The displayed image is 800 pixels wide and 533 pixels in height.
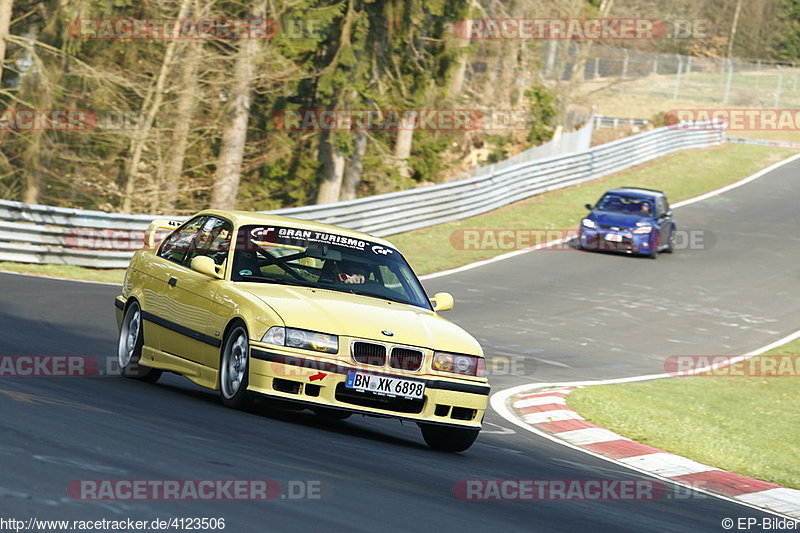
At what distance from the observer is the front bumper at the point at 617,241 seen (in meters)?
27.3

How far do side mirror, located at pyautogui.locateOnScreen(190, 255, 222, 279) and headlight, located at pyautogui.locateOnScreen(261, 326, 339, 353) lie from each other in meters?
1.07

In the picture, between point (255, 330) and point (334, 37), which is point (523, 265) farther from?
point (255, 330)

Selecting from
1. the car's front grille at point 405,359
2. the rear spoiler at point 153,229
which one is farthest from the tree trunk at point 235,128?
the car's front grille at point 405,359

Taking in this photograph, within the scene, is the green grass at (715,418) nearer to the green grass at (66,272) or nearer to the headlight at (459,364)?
the headlight at (459,364)

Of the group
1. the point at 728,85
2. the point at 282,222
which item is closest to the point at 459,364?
the point at 282,222

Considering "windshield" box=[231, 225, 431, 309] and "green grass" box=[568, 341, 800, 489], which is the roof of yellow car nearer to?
"windshield" box=[231, 225, 431, 309]

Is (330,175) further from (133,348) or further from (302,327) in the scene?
(302,327)

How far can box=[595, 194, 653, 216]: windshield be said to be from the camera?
27875 mm

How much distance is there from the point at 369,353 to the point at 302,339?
47 centimetres

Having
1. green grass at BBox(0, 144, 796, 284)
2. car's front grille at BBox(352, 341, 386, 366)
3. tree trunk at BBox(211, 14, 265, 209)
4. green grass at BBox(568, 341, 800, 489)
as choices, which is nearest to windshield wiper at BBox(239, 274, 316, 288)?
car's front grille at BBox(352, 341, 386, 366)

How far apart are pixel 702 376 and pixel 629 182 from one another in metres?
21.7

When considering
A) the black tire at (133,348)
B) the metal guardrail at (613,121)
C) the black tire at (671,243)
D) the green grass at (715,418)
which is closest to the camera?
the black tire at (133,348)

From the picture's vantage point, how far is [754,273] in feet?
87.5

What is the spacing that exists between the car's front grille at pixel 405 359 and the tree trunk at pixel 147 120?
22.3 metres
